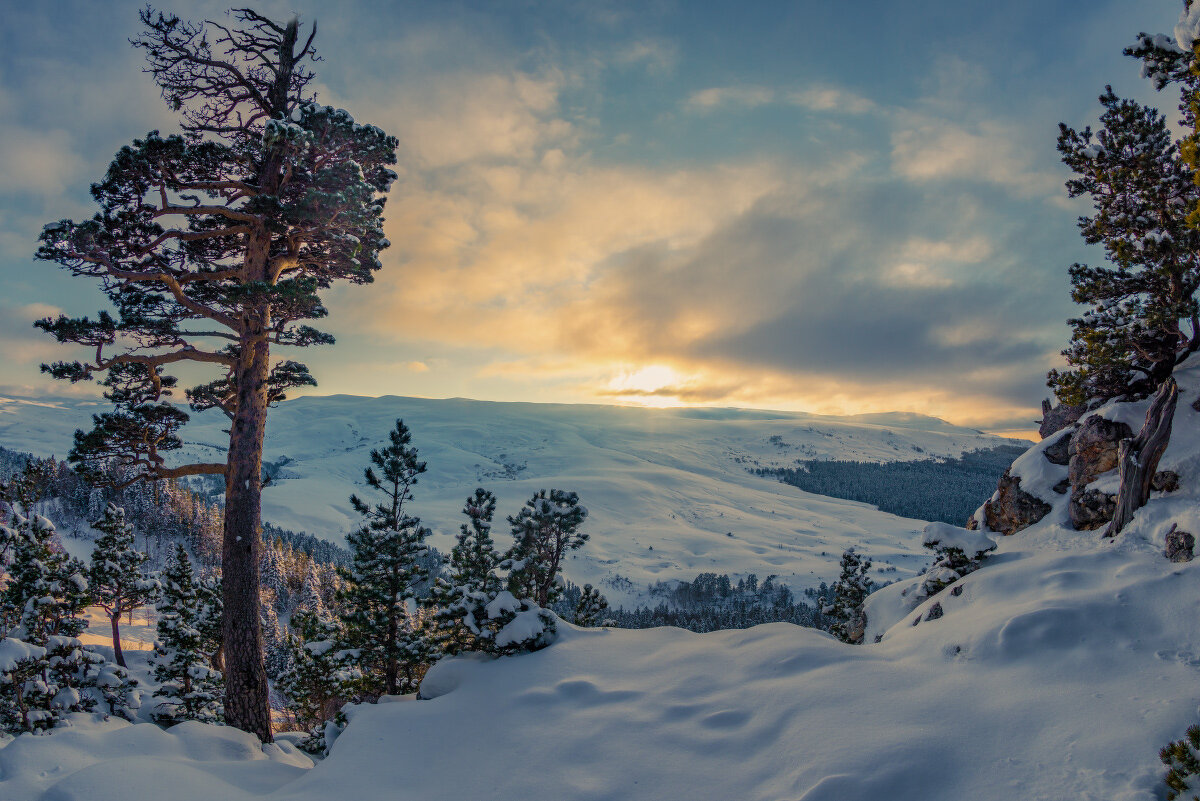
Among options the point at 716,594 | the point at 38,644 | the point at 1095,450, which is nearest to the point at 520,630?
the point at 1095,450

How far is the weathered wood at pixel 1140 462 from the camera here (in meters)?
10.9

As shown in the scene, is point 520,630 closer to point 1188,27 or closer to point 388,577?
point 388,577

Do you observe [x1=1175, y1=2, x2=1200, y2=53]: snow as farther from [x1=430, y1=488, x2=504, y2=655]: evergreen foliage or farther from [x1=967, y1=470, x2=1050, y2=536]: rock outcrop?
[x1=430, y1=488, x2=504, y2=655]: evergreen foliage

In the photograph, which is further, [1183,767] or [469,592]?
[469,592]

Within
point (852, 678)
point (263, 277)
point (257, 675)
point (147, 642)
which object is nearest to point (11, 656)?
point (257, 675)

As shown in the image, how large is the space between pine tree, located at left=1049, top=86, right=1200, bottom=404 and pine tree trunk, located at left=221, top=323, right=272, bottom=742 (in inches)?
848

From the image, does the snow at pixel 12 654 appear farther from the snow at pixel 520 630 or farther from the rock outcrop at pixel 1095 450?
the rock outcrop at pixel 1095 450

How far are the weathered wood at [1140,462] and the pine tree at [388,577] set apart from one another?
19.6m

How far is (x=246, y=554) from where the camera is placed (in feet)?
35.6

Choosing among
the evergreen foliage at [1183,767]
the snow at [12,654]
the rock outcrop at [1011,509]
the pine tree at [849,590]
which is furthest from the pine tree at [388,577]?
the pine tree at [849,590]

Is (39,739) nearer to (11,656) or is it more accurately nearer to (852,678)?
(11,656)

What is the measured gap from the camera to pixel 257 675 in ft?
35.2

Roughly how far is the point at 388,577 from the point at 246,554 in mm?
8764

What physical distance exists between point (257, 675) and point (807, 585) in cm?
18143
